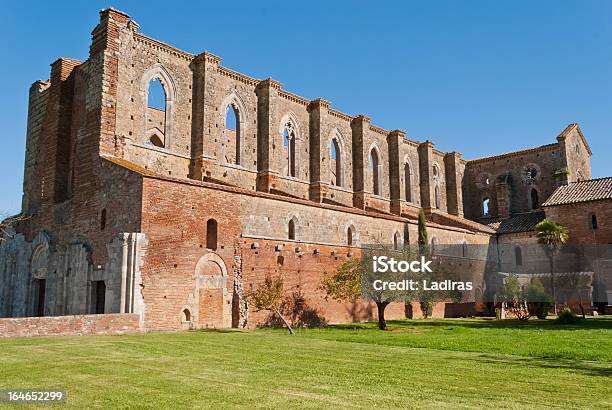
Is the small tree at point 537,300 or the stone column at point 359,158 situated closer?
the small tree at point 537,300

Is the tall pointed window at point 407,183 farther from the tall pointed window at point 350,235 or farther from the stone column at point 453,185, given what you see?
the tall pointed window at point 350,235

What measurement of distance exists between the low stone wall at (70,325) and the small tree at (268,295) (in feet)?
14.2

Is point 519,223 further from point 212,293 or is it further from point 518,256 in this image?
point 212,293

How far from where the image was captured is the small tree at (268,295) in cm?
1883

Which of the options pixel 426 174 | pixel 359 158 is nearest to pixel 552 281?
pixel 426 174

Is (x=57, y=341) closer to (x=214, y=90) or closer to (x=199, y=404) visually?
(x=199, y=404)

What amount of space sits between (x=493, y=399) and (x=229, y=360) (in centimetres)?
513

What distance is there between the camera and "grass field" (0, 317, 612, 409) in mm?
6375

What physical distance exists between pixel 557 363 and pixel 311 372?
15.9 ft

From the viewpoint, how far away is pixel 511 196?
4216cm

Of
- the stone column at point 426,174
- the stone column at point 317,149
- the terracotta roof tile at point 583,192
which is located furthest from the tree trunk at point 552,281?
the stone column at point 317,149

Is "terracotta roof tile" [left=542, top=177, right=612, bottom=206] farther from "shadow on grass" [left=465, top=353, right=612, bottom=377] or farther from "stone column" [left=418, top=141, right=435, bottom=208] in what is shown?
"shadow on grass" [left=465, top=353, right=612, bottom=377]

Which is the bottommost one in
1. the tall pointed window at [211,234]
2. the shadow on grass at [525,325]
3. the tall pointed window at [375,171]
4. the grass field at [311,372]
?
the shadow on grass at [525,325]

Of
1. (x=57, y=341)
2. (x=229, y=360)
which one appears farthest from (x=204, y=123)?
(x=229, y=360)
